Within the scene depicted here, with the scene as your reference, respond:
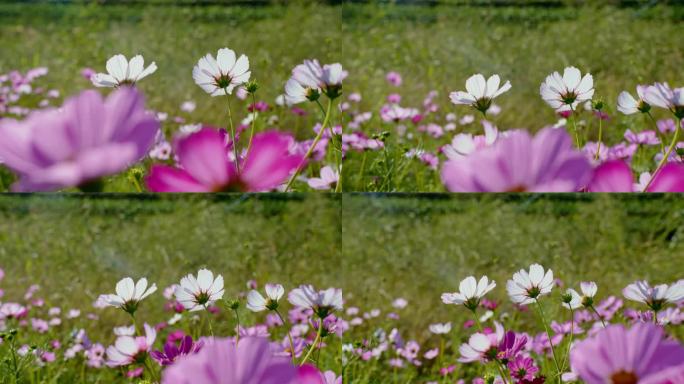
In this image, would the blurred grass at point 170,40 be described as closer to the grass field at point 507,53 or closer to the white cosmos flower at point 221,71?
the grass field at point 507,53

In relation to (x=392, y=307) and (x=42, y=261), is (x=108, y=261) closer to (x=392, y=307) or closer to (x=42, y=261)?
(x=42, y=261)

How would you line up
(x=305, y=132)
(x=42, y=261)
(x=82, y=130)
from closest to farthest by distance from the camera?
(x=82, y=130)
(x=305, y=132)
(x=42, y=261)

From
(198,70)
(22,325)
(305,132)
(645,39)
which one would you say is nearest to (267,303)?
(198,70)

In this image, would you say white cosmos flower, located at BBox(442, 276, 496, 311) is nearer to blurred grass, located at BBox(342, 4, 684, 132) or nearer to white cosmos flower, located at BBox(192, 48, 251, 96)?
white cosmos flower, located at BBox(192, 48, 251, 96)

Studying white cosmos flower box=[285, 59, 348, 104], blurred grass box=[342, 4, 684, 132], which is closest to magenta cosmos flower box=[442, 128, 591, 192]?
white cosmos flower box=[285, 59, 348, 104]

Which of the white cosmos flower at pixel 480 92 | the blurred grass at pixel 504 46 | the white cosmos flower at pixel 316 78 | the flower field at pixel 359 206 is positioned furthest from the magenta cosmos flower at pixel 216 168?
the blurred grass at pixel 504 46

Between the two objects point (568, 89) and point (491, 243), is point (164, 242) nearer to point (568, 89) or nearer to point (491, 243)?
point (491, 243)
